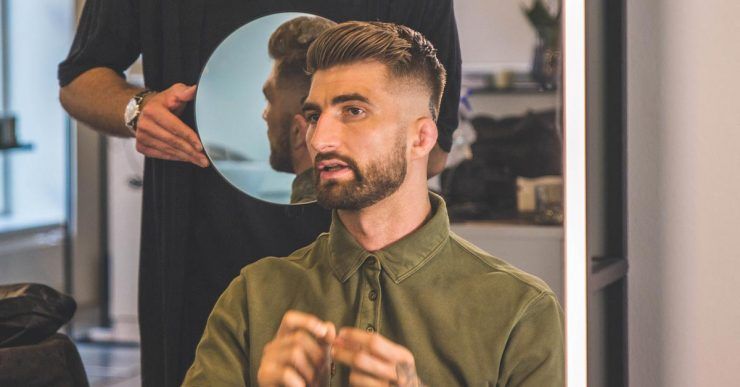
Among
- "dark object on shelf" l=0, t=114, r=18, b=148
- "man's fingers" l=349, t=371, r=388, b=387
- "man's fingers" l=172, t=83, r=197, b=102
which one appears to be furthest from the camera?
"dark object on shelf" l=0, t=114, r=18, b=148

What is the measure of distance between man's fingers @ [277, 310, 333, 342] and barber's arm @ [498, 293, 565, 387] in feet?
0.78

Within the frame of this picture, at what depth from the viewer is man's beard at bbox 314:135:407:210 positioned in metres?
1.24

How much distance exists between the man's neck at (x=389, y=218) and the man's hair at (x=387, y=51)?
0.11 metres

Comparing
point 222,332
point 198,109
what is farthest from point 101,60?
point 222,332

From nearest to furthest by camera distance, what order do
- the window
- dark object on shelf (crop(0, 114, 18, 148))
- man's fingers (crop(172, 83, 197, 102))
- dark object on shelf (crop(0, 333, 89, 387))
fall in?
man's fingers (crop(172, 83, 197, 102))
dark object on shelf (crop(0, 333, 89, 387))
the window
dark object on shelf (crop(0, 114, 18, 148))

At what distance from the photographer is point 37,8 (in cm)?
283

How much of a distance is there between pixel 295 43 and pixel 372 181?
0.79 ft

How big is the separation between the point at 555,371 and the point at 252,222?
1.59 ft

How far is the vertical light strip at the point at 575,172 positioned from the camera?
1.30 m

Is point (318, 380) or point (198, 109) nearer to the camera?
point (318, 380)

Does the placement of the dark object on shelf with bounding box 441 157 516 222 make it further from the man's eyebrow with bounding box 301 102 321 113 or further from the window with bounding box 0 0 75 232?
the window with bounding box 0 0 75 232

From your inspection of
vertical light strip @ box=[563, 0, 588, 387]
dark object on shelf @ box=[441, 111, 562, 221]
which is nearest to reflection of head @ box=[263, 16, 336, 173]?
dark object on shelf @ box=[441, 111, 562, 221]

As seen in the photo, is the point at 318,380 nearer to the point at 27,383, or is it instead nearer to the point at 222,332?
the point at 222,332

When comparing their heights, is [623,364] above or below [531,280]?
below
